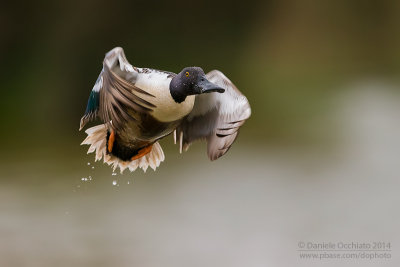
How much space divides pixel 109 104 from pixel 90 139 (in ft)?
1.66

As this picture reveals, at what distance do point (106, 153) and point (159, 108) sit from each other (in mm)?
372

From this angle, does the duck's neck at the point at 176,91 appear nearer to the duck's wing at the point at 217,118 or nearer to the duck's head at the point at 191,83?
the duck's head at the point at 191,83

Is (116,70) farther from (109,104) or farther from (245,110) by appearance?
(245,110)

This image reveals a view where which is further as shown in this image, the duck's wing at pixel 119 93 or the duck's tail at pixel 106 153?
the duck's tail at pixel 106 153

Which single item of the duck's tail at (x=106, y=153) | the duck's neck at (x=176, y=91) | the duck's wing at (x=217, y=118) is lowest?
the duck's tail at (x=106, y=153)

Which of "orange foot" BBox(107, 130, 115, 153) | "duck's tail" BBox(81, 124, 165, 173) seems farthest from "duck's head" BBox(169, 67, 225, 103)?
"duck's tail" BBox(81, 124, 165, 173)

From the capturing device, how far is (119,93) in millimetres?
1732

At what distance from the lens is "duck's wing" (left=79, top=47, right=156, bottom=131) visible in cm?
173

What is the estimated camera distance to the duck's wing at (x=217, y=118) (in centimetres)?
193

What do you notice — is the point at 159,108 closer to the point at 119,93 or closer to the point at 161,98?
the point at 161,98

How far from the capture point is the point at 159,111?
1.88 meters

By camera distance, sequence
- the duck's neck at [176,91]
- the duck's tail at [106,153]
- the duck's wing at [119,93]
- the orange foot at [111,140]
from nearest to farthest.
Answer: the duck's wing at [119,93]
the duck's neck at [176,91]
the orange foot at [111,140]
the duck's tail at [106,153]

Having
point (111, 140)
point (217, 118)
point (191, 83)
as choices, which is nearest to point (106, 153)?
point (111, 140)

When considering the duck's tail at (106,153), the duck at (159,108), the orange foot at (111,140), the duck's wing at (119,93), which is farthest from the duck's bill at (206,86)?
the duck's tail at (106,153)
